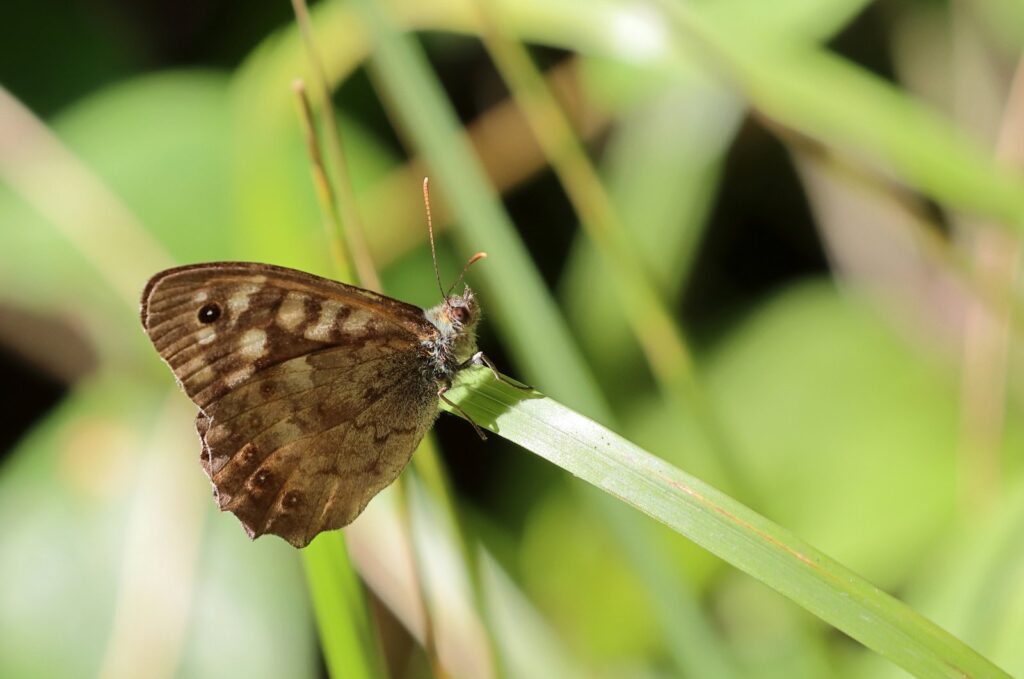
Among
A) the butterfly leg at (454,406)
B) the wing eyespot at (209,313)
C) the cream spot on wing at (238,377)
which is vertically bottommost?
the butterfly leg at (454,406)

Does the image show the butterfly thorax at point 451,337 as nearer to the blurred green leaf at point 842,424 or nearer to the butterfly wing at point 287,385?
the butterfly wing at point 287,385

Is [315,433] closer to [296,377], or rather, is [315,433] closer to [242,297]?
[296,377]

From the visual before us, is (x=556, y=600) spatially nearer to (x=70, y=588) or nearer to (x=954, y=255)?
(x=70, y=588)

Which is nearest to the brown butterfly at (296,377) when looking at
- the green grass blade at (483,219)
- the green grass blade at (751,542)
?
the green grass blade at (483,219)

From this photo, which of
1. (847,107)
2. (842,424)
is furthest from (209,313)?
(842,424)

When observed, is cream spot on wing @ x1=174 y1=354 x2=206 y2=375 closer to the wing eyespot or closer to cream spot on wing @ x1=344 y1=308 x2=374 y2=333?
the wing eyespot

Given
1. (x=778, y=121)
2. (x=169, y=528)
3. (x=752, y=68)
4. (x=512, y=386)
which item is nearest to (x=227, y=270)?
(x=512, y=386)

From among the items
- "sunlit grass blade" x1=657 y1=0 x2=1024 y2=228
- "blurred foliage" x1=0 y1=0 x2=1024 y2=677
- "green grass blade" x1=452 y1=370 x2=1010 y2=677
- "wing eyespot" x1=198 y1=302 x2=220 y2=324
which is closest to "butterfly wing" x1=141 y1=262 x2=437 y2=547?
"wing eyespot" x1=198 y1=302 x2=220 y2=324
